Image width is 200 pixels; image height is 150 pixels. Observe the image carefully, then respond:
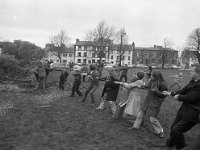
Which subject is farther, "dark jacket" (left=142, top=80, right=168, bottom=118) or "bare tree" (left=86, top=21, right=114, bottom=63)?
"bare tree" (left=86, top=21, right=114, bottom=63)

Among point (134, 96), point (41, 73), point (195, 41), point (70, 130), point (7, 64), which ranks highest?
point (195, 41)

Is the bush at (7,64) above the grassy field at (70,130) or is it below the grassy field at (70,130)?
above

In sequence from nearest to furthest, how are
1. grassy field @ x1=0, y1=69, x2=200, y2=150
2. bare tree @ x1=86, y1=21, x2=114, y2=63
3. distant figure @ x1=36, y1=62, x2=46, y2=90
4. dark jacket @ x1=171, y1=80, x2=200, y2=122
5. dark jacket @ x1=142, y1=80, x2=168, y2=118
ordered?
dark jacket @ x1=171, y1=80, x2=200, y2=122
grassy field @ x1=0, y1=69, x2=200, y2=150
dark jacket @ x1=142, y1=80, x2=168, y2=118
distant figure @ x1=36, y1=62, x2=46, y2=90
bare tree @ x1=86, y1=21, x2=114, y2=63

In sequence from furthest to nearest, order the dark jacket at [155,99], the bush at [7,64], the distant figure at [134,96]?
the bush at [7,64] < the distant figure at [134,96] < the dark jacket at [155,99]

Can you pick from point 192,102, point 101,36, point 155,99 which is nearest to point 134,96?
point 155,99

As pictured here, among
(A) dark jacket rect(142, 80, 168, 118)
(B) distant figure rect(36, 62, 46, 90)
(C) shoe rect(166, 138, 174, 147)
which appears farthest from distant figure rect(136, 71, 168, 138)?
(B) distant figure rect(36, 62, 46, 90)

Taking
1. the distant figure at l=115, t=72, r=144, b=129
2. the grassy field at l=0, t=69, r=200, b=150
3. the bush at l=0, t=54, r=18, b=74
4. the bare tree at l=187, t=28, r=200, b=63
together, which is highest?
the bare tree at l=187, t=28, r=200, b=63

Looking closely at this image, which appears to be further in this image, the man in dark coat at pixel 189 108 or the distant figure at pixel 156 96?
the distant figure at pixel 156 96

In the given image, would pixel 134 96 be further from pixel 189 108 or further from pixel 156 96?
pixel 189 108

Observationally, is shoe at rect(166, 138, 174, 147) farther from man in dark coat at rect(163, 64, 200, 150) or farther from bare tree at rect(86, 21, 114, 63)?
bare tree at rect(86, 21, 114, 63)

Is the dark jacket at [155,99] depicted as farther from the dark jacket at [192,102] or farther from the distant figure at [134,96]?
the dark jacket at [192,102]

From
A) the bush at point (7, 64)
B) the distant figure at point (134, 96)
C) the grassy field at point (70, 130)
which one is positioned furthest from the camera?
the bush at point (7, 64)

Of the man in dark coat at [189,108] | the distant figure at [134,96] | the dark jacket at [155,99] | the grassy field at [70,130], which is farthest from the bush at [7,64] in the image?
the man in dark coat at [189,108]

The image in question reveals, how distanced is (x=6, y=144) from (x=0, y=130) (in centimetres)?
95
